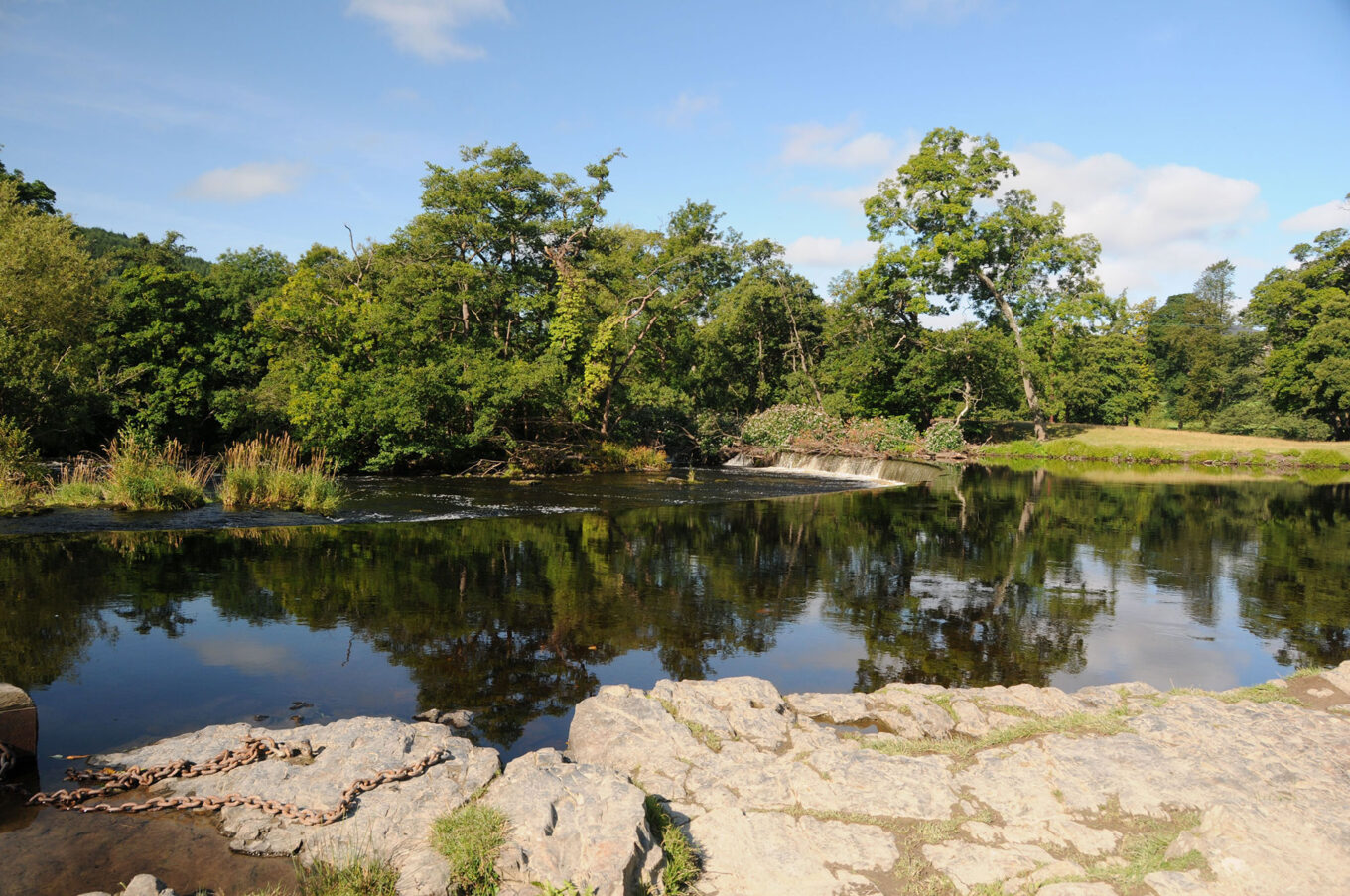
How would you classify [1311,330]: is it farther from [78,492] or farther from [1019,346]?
[78,492]

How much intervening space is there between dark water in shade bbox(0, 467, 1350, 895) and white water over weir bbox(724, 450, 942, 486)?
36.7ft

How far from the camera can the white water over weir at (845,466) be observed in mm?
29438

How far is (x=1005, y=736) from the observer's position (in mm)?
5453

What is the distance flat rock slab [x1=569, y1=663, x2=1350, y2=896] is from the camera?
373 centimetres

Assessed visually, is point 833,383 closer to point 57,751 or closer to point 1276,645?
point 1276,645

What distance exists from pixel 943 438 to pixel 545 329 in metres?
19.9

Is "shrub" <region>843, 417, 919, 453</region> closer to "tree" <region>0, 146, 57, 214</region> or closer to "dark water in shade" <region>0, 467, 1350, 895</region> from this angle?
"dark water in shade" <region>0, 467, 1350, 895</region>

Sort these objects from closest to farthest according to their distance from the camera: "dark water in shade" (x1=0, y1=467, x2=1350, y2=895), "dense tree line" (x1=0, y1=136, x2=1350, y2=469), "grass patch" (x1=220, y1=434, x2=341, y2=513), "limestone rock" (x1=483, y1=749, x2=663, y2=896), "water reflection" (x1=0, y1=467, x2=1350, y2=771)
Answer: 1. "limestone rock" (x1=483, y1=749, x2=663, y2=896)
2. "dark water in shade" (x1=0, y1=467, x2=1350, y2=895)
3. "water reflection" (x1=0, y1=467, x2=1350, y2=771)
4. "grass patch" (x1=220, y1=434, x2=341, y2=513)
5. "dense tree line" (x1=0, y1=136, x2=1350, y2=469)

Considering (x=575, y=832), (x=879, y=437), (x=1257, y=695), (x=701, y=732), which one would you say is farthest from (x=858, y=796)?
(x=879, y=437)

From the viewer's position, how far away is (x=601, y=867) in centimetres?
351

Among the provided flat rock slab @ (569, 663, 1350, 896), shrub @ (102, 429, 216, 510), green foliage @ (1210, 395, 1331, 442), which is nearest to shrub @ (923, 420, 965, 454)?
green foliage @ (1210, 395, 1331, 442)

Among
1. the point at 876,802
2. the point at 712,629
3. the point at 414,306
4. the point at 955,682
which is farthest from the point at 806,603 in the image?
the point at 414,306

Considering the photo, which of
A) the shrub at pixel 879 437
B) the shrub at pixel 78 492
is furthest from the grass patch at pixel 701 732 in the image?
the shrub at pixel 879 437

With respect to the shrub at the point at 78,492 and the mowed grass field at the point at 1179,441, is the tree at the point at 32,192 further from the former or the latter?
the mowed grass field at the point at 1179,441
